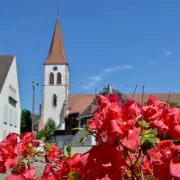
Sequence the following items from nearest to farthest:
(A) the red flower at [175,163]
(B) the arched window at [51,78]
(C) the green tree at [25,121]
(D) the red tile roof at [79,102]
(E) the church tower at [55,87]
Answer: (A) the red flower at [175,163], (D) the red tile roof at [79,102], (C) the green tree at [25,121], (E) the church tower at [55,87], (B) the arched window at [51,78]

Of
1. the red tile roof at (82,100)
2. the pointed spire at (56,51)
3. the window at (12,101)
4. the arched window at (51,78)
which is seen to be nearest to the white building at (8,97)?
the window at (12,101)

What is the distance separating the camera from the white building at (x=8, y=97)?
94.2 ft

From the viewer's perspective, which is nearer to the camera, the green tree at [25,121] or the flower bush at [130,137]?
the flower bush at [130,137]

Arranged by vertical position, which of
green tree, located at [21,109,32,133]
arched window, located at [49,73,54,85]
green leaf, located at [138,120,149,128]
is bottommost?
green leaf, located at [138,120,149,128]

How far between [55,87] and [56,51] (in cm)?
734

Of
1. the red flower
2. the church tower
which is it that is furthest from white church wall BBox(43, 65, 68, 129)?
the red flower

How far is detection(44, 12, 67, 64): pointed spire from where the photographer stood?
230 ft

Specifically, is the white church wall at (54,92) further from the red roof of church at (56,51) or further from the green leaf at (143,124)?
the green leaf at (143,124)

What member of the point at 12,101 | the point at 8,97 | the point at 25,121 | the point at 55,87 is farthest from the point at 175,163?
the point at 25,121

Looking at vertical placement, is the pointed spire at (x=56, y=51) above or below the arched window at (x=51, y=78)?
above

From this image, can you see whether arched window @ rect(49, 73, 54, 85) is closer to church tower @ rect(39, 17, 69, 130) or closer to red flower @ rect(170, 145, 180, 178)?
church tower @ rect(39, 17, 69, 130)

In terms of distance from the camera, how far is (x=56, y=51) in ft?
235

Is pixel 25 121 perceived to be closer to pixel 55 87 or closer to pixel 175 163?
pixel 55 87

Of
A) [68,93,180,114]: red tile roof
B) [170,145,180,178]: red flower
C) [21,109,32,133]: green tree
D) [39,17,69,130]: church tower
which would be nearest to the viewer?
[170,145,180,178]: red flower
